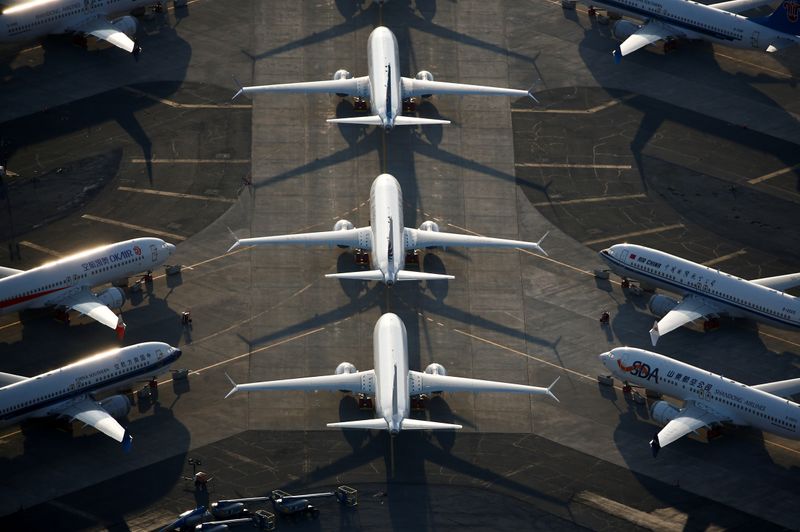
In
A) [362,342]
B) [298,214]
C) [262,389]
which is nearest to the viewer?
[262,389]

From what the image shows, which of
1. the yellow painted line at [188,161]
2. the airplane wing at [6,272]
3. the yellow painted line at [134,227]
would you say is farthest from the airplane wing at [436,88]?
the airplane wing at [6,272]

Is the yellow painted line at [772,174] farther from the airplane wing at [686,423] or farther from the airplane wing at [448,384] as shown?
the airplane wing at [448,384]

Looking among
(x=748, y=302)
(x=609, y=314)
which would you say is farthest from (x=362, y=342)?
(x=748, y=302)

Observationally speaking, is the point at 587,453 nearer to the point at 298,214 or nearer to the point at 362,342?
the point at 362,342

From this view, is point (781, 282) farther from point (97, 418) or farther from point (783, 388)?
point (97, 418)

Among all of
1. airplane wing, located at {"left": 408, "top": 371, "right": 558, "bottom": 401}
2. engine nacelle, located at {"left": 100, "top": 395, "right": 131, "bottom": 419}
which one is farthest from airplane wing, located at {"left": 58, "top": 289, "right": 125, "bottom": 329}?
airplane wing, located at {"left": 408, "top": 371, "right": 558, "bottom": 401}

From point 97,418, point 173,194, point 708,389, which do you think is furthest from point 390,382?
point 173,194

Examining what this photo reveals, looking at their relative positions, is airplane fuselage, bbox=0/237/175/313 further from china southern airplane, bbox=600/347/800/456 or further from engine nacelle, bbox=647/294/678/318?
engine nacelle, bbox=647/294/678/318
